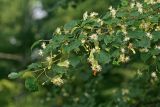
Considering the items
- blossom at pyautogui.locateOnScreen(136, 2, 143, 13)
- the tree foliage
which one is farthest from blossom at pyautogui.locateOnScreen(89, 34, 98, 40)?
blossom at pyautogui.locateOnScreen(136, 2, 143, 13)

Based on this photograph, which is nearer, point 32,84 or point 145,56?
point 32,84

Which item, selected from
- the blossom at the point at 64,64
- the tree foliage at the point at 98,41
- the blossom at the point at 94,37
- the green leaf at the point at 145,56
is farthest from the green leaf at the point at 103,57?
the green leaf at the point at 145,56

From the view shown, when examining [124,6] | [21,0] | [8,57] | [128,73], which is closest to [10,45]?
[8,57]

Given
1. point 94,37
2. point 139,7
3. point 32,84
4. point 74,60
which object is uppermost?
point 139,7

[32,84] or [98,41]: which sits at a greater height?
[98,41]

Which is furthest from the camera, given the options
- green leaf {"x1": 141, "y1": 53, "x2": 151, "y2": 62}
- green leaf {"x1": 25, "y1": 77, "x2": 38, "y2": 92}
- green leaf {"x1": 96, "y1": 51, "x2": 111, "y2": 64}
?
green leaf {"x1": 141, "y1": 53, "x2": 151, "y2": 62}

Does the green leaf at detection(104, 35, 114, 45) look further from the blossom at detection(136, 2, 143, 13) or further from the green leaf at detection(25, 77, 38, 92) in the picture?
the green leaf at detection(25, 77, 38, 92)

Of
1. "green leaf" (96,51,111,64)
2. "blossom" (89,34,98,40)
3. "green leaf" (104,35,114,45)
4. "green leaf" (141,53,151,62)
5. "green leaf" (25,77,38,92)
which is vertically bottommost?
"green leaf" (25,77,38,92)

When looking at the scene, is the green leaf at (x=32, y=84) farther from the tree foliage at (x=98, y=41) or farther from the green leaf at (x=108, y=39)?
the green leaf at (x=108, y=39)

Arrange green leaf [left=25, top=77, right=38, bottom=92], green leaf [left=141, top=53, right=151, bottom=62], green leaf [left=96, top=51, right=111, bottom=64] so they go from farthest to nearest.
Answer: green leaf [left=141, top=53, right=151, bottom=62] < green leaf [left=25, top=77, right=38, bottom=92] < green leaf [left=96, top=51, right=111, bottom=64]

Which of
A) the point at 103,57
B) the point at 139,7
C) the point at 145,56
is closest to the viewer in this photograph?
the point at 103,57

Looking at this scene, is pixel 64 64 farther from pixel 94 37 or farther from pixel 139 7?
pixel 139 7

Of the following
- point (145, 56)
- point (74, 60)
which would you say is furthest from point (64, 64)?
point (145, 56)
